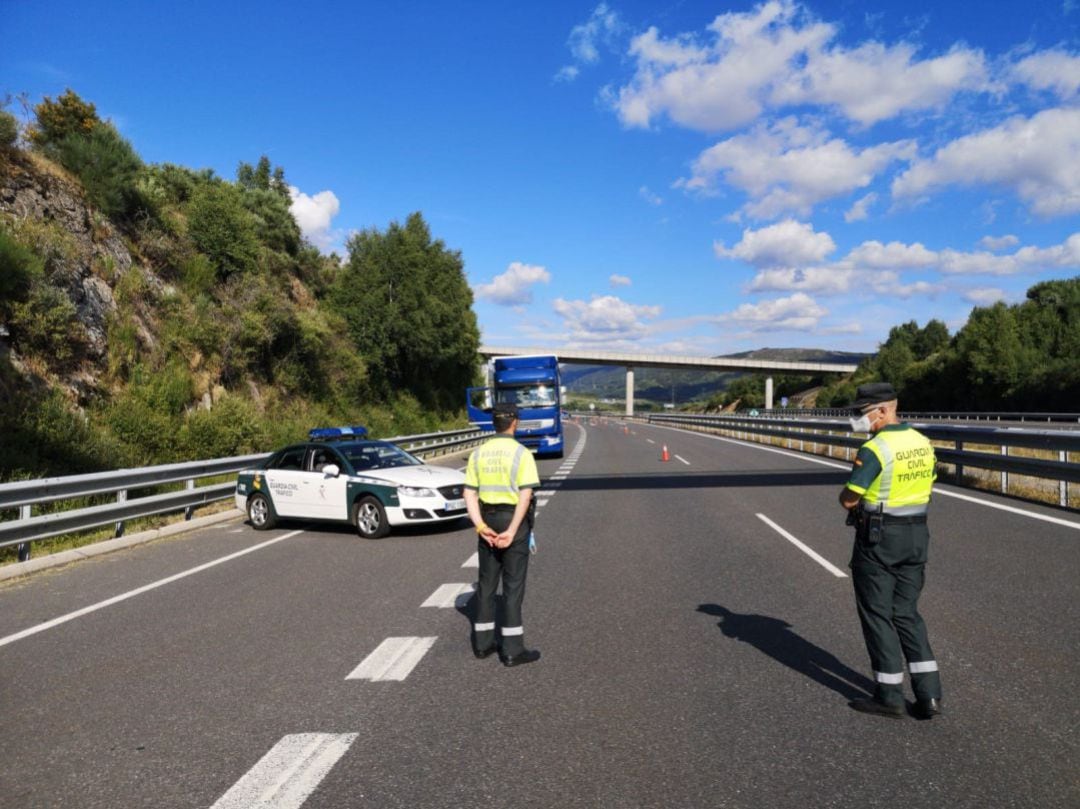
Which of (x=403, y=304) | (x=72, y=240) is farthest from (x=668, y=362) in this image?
(x=72, y=240)

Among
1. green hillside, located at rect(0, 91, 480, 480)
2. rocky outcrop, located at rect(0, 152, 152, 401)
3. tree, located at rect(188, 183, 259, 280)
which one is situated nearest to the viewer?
green hillside, located at rect(0, 91, 480, 480)

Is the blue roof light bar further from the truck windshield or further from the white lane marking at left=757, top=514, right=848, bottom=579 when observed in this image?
the truck windshield

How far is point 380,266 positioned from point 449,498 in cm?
3477

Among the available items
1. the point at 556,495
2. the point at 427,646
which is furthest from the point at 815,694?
the point at 556,495

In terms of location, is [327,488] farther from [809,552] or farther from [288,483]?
[809,552]

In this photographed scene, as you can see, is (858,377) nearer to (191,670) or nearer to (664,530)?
(664,530)

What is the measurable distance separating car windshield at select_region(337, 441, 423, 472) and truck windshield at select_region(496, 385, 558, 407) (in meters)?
16.3

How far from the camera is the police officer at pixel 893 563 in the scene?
454 cm

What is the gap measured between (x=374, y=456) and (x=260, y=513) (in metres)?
1.90

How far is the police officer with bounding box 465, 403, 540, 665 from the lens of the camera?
5.68 meters

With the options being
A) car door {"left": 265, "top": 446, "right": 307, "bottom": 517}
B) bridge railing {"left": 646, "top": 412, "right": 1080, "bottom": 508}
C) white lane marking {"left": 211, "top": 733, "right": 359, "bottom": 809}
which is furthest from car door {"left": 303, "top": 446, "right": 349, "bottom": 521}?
bridge railing {"left": 646, "top": 412, "right": 1080, "bottom": 508}

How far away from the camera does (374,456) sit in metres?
12.8

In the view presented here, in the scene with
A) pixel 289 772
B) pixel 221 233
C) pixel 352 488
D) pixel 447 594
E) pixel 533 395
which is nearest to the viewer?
pixel 289 772

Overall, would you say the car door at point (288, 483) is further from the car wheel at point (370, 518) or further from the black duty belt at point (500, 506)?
the black duty belt at point (500, 506)
